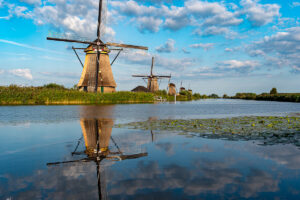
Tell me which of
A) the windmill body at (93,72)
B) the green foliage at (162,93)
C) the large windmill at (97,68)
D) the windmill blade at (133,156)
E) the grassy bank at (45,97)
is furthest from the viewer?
the green foliage at (162,93)

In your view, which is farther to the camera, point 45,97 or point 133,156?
point 45,97

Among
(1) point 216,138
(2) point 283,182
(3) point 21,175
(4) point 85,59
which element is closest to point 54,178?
(3) point 21,175

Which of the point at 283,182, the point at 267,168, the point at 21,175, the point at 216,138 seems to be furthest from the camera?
the point at 216,138

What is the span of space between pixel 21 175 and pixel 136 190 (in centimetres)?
222

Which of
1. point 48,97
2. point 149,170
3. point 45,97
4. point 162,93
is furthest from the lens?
point 162,93

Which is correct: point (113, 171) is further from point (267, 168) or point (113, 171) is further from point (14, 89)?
point (14, 89)

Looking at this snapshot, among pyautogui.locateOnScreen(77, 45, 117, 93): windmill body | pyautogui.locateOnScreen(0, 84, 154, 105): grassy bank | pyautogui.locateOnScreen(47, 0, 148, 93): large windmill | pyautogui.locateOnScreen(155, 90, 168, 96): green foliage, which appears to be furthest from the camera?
pyautogui.locateOnScreen(155, 90, 168, 96): green foliage

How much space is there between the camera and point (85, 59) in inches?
1378

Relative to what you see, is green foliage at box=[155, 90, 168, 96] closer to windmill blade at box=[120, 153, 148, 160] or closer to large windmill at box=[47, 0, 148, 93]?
large windmill at box=[47, 0, 148, 93]

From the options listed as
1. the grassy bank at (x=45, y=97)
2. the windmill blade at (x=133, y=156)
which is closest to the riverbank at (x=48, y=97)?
the grassy bank at (x=45, y=97)

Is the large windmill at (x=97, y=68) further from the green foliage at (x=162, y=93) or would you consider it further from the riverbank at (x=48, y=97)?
the green foliage at (x=162, y=93)

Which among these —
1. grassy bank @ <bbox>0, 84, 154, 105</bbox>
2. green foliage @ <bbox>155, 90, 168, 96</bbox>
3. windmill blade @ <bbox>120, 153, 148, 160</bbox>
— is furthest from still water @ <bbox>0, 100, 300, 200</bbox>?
green foliage @ <bbox>155, 90, 168, 96</bbox>

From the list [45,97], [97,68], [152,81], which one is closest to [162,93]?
[152,81]

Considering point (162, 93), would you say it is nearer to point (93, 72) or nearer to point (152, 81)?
point (152, 81)
